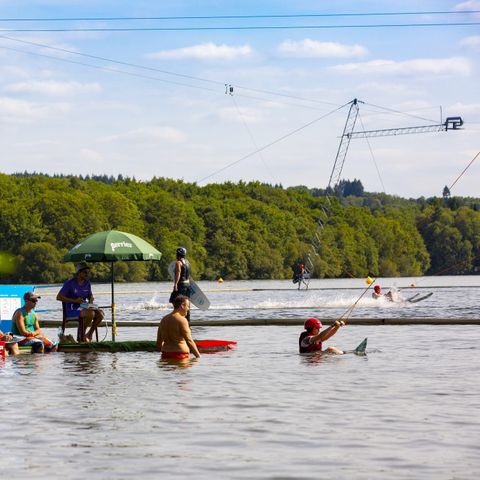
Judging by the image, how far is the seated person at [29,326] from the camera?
24.4m

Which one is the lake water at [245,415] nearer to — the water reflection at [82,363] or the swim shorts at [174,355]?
the water reflection at [82,363]

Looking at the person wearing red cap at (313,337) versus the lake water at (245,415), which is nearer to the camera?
the lake water at (245,415)

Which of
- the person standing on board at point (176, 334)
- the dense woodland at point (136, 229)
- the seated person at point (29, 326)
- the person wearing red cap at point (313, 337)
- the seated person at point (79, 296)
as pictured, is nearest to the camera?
the person standing on board at point (176, 334)

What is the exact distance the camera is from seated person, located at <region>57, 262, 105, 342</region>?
82.1ft

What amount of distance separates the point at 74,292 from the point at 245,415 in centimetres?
1030

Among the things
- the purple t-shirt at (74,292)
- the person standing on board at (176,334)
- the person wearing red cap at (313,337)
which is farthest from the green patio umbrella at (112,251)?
the person wearing red cap at (313,337)

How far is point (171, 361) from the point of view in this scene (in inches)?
911

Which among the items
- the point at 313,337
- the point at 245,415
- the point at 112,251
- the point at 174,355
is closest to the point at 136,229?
the point at 112,251

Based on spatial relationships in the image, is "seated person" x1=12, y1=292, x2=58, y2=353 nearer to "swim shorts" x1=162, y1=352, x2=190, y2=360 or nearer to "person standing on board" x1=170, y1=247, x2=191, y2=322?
"person standing on board" x1=170, y1=247, x2=191, y2=322

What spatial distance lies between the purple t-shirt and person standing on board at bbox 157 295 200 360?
2870 mm

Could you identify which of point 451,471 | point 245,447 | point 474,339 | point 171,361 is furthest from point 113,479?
point 474,339

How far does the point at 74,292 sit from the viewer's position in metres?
25.1

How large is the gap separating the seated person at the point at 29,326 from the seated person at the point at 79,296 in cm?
66

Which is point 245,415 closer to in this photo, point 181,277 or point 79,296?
point 181,277
